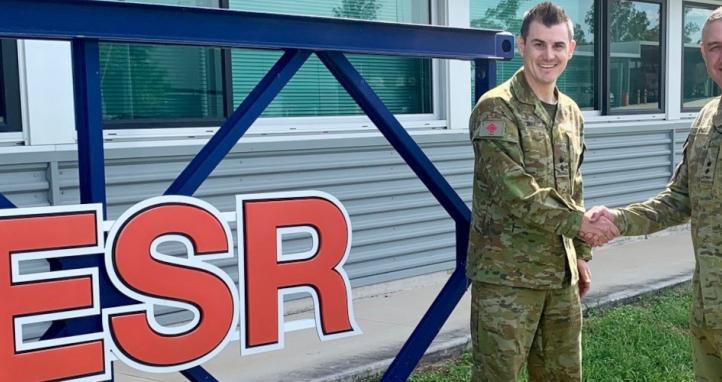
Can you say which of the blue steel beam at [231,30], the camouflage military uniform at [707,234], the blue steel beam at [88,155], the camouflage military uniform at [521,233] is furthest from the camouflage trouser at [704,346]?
the blue steel beam at [88,155]

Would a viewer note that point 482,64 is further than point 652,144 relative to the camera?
No

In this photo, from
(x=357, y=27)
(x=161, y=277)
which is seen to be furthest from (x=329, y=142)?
(x=161, y=277)

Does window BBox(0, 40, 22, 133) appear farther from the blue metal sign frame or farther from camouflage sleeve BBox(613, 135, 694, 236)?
camouflage sleeve BBox(613, 135, 694, 236)

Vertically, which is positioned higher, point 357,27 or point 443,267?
point 357,27

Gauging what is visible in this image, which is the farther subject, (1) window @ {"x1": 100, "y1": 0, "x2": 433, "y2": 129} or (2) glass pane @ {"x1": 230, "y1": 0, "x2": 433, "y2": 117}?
(2) glass pane @ {"x1": 230, "y1": 0, "x2": 433, "y2": 117}

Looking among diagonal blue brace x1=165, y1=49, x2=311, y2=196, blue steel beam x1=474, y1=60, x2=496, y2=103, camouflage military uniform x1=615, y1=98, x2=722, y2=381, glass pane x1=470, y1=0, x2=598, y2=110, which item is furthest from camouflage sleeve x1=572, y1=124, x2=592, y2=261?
glass pane x1=470, y1=0, x2=598, y2=110

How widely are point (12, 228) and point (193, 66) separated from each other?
2961mm

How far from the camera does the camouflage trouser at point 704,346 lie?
8.69ft

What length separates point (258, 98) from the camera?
286 centimetres

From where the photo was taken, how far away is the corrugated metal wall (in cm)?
449

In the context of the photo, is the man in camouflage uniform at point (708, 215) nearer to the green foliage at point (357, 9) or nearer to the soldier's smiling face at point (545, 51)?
the soldier's smiling face at point (545, 51)

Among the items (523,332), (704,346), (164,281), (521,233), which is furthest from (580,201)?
(164,281)

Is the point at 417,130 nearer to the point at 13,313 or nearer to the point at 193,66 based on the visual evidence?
the point at 193,66

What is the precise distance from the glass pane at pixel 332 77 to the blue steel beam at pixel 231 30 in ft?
6.74
